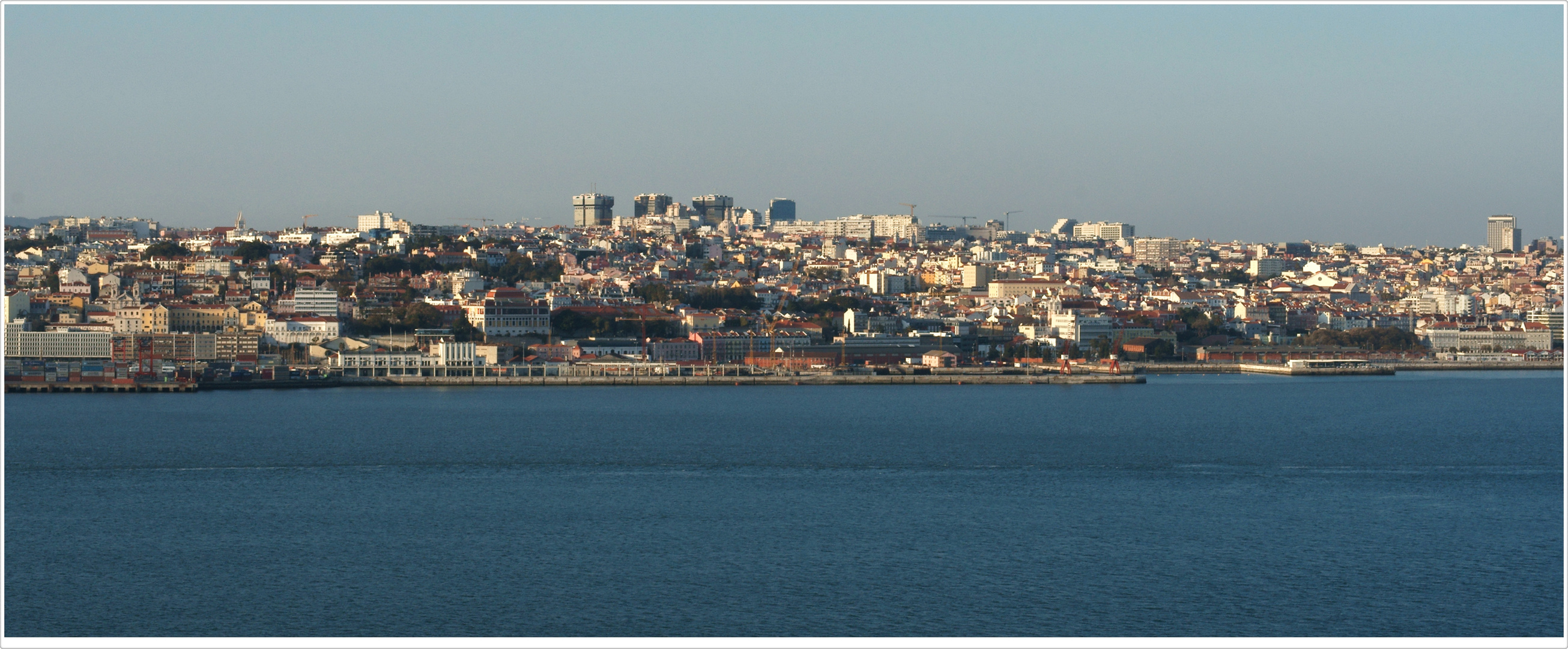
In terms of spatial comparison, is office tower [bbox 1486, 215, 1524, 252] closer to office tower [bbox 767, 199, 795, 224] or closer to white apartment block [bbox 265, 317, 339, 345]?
office tower [bbox 767, 199, 795, 224]

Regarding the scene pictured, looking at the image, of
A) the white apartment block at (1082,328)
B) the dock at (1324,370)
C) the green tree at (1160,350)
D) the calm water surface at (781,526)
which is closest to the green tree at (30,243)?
the white apartment block at (1082,328)

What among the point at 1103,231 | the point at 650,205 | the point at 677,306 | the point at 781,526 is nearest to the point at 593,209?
the point at 650,205

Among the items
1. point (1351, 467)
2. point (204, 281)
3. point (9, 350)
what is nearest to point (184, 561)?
point (1351, 467)

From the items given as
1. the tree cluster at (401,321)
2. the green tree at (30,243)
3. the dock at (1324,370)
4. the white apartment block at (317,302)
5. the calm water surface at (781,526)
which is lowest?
the calm water surface at (781,526)

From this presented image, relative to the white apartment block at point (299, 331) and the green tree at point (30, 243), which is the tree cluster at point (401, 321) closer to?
the white apartment block at point (299, 331)

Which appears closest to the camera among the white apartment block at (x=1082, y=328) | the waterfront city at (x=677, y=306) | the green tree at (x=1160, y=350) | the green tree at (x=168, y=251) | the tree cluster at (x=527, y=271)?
the waterfront city at (x=677, y=306)

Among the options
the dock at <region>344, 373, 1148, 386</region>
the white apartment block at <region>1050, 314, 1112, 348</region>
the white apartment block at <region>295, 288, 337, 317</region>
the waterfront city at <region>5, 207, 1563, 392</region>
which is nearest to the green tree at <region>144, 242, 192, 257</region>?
the waterfront city at <region>5, 207, 1563, 392</region>
